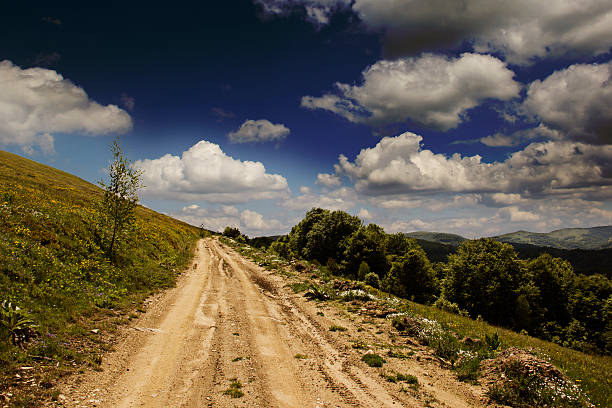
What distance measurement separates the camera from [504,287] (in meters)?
43.3

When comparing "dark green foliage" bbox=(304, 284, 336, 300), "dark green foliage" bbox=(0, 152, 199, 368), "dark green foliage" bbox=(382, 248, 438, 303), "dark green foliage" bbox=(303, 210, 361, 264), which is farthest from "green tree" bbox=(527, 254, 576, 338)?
"dark green foliage" bbox=(0, 152, 199, 368)

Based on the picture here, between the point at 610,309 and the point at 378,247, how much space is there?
36.8m

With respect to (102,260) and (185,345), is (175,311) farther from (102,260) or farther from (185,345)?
(102,260)

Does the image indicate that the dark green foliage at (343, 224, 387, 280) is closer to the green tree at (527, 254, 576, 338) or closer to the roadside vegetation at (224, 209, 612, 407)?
the roadside vegetation at (224, 209, 612, 407)

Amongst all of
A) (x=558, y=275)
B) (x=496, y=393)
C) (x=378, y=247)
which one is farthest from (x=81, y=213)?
(x=558, y=275)

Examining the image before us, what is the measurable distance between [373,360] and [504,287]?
42875 millimetres

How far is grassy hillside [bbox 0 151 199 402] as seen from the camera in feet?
33.3

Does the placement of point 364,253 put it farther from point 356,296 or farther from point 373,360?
point 373,360

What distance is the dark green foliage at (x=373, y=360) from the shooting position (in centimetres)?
1169

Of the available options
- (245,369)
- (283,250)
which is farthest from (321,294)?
(283,250)

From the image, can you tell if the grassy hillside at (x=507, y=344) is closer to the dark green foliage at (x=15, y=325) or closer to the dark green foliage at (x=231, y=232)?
the dark green foliage at (x=15, y=325)

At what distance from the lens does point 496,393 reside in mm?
9664

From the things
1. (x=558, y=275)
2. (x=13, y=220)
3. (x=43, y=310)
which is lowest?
(x=558, y=275)

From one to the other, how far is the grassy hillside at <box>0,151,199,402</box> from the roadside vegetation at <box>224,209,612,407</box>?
498 inches
